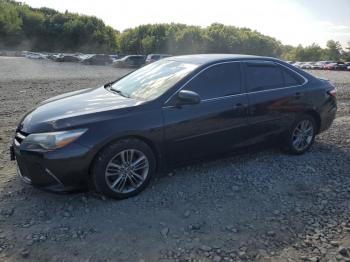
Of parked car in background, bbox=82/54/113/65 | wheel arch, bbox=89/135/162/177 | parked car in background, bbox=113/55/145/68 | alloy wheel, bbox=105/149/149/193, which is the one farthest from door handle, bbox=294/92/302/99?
parked car in background, bbox=82/54/113/65

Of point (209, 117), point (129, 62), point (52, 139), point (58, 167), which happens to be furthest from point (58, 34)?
point (58, 167)

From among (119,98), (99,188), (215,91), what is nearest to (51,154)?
(99,188)

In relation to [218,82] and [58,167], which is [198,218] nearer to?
[58,167]

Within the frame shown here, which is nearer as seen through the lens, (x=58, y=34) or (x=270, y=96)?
(x=270, y=96)

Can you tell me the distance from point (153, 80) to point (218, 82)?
2.87 feet

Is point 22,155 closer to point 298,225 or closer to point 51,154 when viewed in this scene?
point 51,154

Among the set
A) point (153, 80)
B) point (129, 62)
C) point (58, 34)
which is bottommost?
Result: point (153, 80)

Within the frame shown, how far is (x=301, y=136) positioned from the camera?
552cm

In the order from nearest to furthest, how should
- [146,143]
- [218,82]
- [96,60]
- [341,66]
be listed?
[146,143]
[218,82]
[96,60]
[341,66]

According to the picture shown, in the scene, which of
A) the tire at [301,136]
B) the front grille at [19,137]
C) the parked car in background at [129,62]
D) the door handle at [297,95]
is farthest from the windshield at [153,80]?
the parked car in background at [129,62]

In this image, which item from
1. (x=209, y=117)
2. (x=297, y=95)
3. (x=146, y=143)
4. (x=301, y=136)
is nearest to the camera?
(x=146, y=143)

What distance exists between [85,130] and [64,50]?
93.2m

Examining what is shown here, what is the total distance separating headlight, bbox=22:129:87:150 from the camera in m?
3.60

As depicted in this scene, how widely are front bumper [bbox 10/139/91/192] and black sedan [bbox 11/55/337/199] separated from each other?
0.01m
